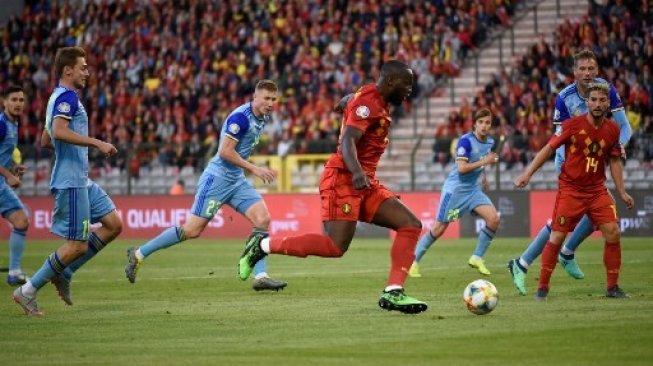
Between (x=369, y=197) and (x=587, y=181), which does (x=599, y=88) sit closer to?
(x=587, y=181)

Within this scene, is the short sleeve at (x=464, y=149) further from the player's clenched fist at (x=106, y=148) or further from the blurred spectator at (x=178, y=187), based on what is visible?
the blurred spectator at (x=178, y=187)

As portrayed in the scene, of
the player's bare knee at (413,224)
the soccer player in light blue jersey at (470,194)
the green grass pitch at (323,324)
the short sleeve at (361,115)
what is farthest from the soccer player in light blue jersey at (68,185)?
the soccer player in light blue jersey at (470,194)

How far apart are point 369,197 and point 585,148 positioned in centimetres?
Answer: 267

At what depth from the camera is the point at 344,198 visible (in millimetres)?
11930

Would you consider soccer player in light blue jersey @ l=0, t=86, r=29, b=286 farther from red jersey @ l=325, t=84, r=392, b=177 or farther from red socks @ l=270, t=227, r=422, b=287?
red jersey @ l=325, t=84, r=392, b=177

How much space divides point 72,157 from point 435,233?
25.2ft

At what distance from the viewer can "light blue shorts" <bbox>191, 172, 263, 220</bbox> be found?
52.7 ft

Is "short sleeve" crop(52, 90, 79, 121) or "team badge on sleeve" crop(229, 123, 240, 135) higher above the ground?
"short sleeve" crop(52, 90, 79, 121)

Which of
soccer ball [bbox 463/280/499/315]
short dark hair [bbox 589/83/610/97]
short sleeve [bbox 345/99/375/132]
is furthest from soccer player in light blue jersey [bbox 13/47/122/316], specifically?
short dark hair [bbox 589/83/610/97]

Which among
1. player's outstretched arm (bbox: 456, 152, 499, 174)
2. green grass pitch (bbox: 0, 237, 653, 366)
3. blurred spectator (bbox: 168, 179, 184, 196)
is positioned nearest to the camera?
green grass pitch (bbox: 0, 237, 653, 366)

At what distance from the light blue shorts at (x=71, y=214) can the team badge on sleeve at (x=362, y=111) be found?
2.98m

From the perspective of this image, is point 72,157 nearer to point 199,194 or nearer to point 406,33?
point 199,194

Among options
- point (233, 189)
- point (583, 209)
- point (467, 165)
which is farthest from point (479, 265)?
point (583, 209)

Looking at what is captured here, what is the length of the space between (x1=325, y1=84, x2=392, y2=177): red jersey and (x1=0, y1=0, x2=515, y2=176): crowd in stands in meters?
20.4
